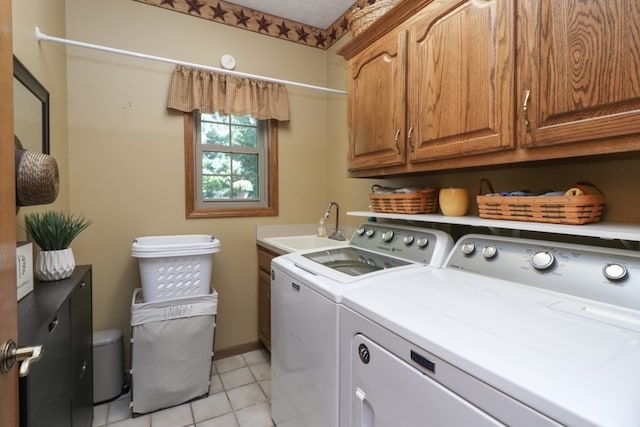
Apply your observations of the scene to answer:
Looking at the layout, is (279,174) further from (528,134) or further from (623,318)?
(623,318)

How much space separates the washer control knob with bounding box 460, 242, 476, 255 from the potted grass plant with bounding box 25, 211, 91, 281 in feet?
5.70

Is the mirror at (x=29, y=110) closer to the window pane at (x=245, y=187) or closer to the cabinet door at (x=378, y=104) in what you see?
the window pane at (x=245, y=187)

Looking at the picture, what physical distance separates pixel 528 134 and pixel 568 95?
15 centimetres

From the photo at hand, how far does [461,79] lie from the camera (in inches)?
48.7

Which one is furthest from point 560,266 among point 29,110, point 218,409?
point 29,110

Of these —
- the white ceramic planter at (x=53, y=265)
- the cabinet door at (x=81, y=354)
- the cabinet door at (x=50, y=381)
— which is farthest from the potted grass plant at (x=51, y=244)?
the cabinet door at (x=50, y=381)

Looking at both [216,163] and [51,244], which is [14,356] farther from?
[216,163]

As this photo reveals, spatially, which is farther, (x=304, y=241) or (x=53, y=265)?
(x=304, y=241)

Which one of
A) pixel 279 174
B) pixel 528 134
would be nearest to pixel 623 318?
pixel 528 134

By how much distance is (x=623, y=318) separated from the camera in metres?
0.78

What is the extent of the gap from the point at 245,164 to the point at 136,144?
2.60 ft

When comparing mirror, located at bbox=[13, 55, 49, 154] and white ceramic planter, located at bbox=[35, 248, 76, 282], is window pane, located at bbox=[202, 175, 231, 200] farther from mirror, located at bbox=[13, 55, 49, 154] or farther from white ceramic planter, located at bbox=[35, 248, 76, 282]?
white ceramic planter, located at bbox=[35, 248, 76, 282]

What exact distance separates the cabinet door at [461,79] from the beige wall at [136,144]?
41cm

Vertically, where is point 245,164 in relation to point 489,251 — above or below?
above
